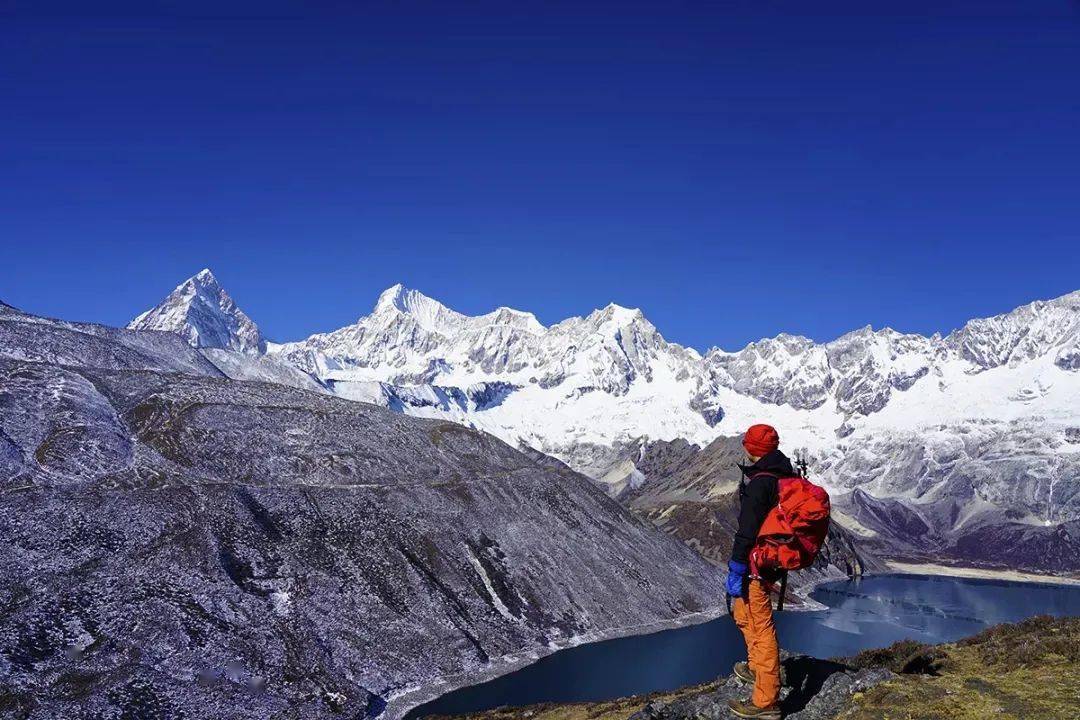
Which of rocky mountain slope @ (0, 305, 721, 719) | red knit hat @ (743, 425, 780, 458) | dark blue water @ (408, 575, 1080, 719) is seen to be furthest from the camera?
dark blue water @ (408, 575, 1080, 719)

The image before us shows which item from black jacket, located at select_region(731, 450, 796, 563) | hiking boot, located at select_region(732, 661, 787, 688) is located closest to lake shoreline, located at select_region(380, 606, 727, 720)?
hiking boot, located at select_region(732, 661, 787, 688)

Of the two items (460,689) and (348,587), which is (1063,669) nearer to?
(460,689)

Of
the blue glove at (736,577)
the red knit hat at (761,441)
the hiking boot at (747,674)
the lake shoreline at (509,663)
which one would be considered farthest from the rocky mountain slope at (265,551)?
the red knit hat at (761,441)

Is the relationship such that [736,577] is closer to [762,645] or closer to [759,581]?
[759,581]

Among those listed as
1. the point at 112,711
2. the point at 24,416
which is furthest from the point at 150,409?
the point at 112,711

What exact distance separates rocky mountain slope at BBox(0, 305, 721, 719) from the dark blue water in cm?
326

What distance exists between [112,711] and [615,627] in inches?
2552

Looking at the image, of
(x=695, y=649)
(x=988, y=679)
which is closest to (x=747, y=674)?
(x=988, y=679)

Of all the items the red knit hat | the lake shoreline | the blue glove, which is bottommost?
the lake shoreline

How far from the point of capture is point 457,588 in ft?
291

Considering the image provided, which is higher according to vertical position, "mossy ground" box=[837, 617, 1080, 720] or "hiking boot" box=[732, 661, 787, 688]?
"hiking boot" box=[732, 661, 787, 688]

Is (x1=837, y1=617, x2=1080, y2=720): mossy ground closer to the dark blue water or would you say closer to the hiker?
the hiker

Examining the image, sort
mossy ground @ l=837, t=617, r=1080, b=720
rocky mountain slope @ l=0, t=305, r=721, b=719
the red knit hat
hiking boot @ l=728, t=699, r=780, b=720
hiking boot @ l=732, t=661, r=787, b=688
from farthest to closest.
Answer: rocky mountain slope @ l=0, t=305, r=721, b=719 → hiking boot @ l=732, t=661, r=787, b=688 → the red knit hat → hiking boot @ l=728, t=699, r=780, b=720 → mossy ground @ l=837, t=617, r=1080, b=720

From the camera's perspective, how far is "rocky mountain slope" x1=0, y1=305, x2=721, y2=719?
188 feet
